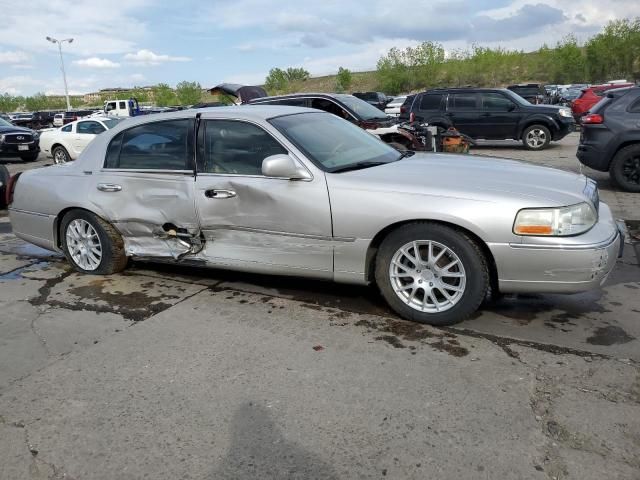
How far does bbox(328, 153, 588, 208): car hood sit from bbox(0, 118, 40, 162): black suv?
16608mm

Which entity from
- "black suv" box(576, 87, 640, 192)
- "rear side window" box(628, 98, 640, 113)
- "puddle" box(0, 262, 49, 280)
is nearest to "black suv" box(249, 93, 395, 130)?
"black suv" box(576, 87, 640, 192)

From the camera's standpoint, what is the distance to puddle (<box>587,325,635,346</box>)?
3.61 meters

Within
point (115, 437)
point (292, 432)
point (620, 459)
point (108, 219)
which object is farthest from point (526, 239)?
point (108, 219)

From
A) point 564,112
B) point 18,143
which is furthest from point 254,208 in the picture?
point 18,143

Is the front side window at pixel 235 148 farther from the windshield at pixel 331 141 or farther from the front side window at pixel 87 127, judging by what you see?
the front side window at pixel 87 127

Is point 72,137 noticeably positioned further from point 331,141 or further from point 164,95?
point 164,95

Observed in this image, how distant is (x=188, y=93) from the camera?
3521 inches

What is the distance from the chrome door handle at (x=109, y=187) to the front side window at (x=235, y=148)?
887 millimetres

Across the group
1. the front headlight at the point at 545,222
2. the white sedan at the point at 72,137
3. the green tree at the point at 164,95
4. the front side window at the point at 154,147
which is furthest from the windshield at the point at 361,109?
the green tree at the point at 164,95

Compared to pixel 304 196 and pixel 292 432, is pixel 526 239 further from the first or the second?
pixel 292 432

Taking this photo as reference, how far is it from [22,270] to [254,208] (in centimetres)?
300

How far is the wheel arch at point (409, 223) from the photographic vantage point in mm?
3723

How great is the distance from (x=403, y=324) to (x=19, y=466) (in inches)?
95.8

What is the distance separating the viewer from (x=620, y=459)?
2463mm
